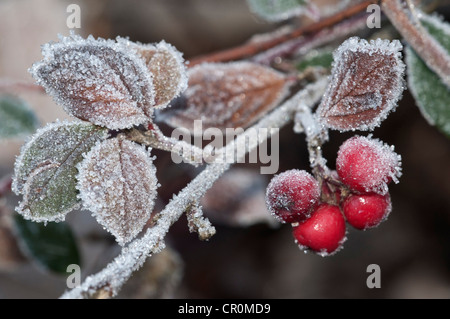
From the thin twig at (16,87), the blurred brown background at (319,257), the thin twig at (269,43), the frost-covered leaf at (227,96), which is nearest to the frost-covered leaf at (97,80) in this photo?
the frost-covered leaf at (227,96)

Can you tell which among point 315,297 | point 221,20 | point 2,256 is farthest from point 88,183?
point 221,20

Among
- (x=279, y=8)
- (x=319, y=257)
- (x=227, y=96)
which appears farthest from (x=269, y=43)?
(x=319, y=257)

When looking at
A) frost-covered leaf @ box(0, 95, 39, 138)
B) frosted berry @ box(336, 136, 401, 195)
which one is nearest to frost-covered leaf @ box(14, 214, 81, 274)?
frost-covered leaf @ box(0, 95, 39, 138)

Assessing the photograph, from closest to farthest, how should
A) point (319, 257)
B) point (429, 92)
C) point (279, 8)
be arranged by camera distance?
point (429, 92) → point (279, 8) → point (319, 257)

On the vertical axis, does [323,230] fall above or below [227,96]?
below

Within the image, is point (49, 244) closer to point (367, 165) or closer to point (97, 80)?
point (97, 80)

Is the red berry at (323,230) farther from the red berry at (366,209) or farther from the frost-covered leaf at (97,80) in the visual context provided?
the frost-covered leaf at (97,80)
